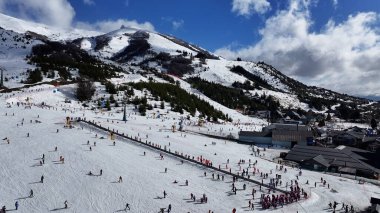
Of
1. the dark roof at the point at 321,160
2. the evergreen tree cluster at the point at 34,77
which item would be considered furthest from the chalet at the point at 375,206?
the evergreen tree cluster at the point at 34,77

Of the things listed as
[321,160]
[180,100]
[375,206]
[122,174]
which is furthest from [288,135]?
[122,174]

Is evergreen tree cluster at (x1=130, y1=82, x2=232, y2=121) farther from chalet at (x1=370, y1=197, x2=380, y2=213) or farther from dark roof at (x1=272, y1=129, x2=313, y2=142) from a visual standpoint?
chalet at (x1=370, y1=197, x2=380, y2=213)

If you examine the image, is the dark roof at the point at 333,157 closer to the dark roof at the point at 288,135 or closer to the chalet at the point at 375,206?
the dark roof at the point at 288,135

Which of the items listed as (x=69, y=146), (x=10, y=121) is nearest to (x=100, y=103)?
(x=10, y=121)

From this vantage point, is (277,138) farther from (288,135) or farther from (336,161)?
(336,161)

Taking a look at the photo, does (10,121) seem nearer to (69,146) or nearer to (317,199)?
(69,146)

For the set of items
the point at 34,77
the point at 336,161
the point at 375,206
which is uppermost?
the point at 34,77
